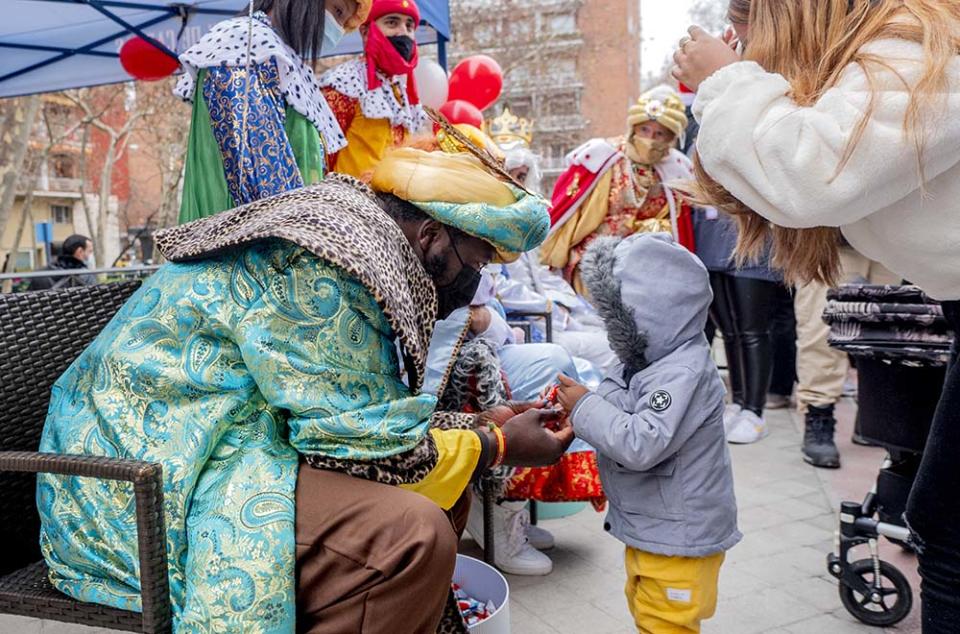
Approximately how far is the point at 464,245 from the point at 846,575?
172 centimetres

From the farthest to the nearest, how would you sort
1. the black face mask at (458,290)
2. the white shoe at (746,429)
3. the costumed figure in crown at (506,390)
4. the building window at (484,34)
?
1. the building window at (484,34)
2. the white shoe at (746,429)
3. the costumed figure in crown at (506,390)
4. the black face mask at (458,290)

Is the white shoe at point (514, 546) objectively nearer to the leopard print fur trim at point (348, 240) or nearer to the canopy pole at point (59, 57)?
the leopard print fur trim at point (348, 240)

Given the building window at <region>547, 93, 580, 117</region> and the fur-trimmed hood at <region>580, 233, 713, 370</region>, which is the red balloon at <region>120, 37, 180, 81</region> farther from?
the building window at <region>547, 93, 580, 117</region>

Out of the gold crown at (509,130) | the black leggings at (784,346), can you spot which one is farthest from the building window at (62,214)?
the black leggings at (784,346)

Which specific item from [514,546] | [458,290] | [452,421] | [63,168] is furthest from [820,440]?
[63,168]

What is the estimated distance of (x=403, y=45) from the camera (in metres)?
3.13

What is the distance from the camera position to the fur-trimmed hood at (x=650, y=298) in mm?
2154

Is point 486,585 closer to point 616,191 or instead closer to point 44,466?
point 44,466

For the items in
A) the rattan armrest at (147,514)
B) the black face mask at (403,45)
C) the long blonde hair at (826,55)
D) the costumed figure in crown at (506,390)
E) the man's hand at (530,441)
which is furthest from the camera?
the black face mask at (403,45)

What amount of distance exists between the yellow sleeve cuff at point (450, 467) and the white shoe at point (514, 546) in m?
1.18

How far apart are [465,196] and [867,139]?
0.78 metres

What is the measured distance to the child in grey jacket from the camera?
204cm

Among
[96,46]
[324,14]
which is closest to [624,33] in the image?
A: [96,46]

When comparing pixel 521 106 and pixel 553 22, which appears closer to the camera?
pixel 553 22
